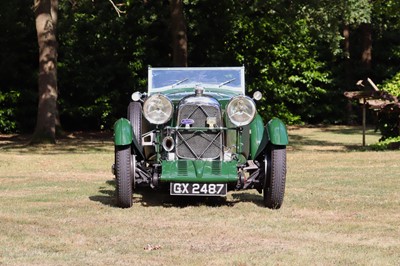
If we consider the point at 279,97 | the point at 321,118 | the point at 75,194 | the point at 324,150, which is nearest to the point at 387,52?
the point at 321,118

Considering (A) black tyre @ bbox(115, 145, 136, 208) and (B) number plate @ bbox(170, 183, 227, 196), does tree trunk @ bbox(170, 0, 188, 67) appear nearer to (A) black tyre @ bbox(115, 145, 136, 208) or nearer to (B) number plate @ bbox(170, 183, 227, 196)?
(A) black tyre @ bbox(115, 145, 136, 208)

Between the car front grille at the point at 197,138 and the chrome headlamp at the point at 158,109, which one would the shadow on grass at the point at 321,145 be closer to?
the car front grille at the point at 197,138

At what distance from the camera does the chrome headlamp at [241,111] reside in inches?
430

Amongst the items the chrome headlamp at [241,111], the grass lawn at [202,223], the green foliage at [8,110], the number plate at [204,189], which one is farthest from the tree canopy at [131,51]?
the number plate at [204,189]

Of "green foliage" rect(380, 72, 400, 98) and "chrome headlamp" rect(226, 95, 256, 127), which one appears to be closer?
"chrome headlamp" rect(226, 95, 256, 127)

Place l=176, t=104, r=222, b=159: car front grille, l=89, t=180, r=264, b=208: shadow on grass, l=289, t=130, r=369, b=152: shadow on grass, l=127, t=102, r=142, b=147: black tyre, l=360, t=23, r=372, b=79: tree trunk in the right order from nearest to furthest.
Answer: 1. l=176, t=104, r=222, b=159: car front grille
2. l=89, t=180, r=264, b=208: shadow on grass
3. l=127, t=102, r=142, b=147: black tyre
4. l=289, t=130, r=369, b=152: shadow on grass
5. l=360, t=23, r=372, b=79: tree trunk

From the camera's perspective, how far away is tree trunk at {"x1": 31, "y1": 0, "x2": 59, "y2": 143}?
25156 mm

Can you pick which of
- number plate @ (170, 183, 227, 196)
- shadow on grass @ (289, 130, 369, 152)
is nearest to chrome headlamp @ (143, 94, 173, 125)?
number plate @ (170, 183, 227, 196)

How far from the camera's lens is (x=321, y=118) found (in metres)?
36.9

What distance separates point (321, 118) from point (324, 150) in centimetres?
1421

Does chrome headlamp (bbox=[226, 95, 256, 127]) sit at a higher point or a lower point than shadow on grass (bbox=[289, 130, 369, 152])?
higher

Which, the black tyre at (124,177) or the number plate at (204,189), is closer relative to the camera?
the number plate at (204,189)

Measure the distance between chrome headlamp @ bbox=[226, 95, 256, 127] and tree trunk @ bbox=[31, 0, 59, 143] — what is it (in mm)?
15031

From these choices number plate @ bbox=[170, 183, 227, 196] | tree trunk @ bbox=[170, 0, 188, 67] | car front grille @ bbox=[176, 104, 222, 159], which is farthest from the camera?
tree trunk @ bbox=[170, 0, 188, 67]
